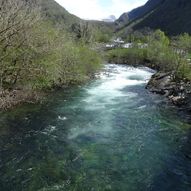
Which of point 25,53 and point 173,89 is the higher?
point 25,53

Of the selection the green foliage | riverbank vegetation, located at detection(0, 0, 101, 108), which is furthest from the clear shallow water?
the green foliage

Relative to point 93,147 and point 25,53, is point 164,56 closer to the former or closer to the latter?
point 25,53

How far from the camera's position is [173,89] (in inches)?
1992

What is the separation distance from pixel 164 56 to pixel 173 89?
35.9 m

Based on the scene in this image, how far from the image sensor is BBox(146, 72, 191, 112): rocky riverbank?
4325 cm

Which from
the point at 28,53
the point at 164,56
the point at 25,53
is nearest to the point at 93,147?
the point at 25,53

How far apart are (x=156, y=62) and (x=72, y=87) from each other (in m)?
49.4

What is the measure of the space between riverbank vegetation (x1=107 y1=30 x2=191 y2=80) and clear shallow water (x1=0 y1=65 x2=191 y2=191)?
22.4 metres

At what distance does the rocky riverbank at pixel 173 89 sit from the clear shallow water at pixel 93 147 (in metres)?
3.24

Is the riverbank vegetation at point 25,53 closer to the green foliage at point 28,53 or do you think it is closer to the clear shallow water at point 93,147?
the green foliage at point 28,53

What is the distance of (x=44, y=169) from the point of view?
21141mm

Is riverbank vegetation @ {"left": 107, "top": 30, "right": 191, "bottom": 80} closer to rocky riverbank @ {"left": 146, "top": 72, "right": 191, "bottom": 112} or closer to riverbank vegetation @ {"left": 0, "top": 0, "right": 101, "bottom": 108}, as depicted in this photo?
rocky riverbank @ {"left": 146, "top": 72, "right": 191, "bottom": 112}

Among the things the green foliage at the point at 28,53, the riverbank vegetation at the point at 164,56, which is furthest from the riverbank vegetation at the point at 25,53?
the riverbank vegetation at the point at 164,56

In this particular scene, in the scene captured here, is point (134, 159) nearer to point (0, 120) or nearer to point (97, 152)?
point (97, 152)
